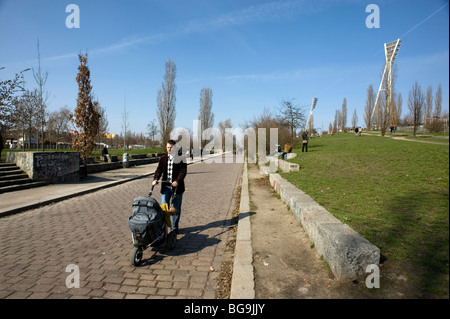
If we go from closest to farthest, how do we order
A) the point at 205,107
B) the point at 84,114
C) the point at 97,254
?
the point at 97,254 < the point at 84,114 < the point at 205,107

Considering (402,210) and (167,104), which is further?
(167,104)

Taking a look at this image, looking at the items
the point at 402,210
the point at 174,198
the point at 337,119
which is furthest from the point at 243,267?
the point at 337,119

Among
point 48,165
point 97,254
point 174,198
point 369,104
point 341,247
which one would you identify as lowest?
point 97,254

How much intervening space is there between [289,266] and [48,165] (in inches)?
485

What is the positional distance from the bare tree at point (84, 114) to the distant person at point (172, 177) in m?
11.0

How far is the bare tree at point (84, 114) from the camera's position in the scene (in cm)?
1370

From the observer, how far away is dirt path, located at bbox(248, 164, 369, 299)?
113 inches

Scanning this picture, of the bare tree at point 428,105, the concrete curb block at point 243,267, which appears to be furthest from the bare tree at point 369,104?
the concrete curb block at point 243,267

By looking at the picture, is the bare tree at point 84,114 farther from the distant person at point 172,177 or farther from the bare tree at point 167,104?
the bare tree at point 167,104

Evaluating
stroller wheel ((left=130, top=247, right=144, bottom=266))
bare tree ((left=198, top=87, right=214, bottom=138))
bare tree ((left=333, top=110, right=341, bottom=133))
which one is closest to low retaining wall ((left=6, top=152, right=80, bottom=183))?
stroller wheel ((left=130, top=247, right=144, bottom=266))

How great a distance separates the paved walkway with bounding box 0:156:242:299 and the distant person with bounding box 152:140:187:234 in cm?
78

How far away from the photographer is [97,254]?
13.8 feet

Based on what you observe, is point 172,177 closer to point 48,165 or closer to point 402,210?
Answer: point 402,210
